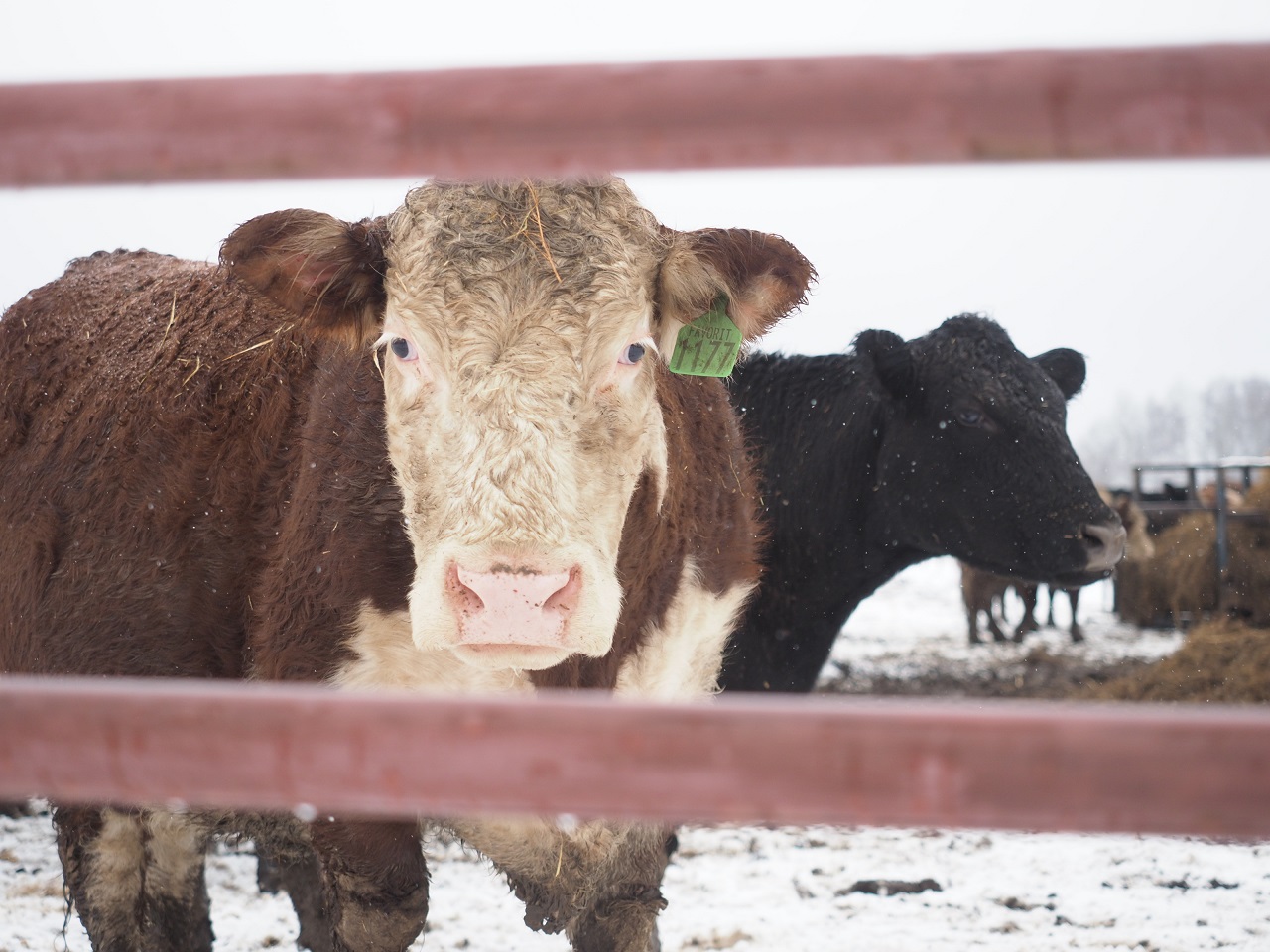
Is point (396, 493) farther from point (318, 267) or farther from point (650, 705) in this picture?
point (650, 705)

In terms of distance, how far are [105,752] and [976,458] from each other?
166 inches

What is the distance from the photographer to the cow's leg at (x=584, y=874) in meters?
2.74

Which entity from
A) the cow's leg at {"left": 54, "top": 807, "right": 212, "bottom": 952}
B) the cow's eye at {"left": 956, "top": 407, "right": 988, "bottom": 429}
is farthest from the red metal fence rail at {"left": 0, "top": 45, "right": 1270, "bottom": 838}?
the cow's eye at {"left": 956, "top": 407, "right": 988, "bottom": 429}

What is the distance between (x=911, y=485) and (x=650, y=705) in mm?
4155

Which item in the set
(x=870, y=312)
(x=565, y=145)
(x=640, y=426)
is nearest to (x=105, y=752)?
(x=565, y=145)

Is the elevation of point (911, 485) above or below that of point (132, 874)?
above

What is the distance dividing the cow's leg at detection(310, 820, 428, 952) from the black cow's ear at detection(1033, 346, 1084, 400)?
12.5 feet

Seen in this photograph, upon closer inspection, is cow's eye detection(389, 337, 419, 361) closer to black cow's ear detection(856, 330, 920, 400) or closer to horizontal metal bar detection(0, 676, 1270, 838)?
horizontal metal bar detection(0, 676, 1270, 838)

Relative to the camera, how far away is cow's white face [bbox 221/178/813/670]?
Result: 191cm

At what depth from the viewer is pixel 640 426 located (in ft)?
8.18

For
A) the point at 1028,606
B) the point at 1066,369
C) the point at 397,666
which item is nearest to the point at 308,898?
the point at 397,666

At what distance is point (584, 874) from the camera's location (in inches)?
112

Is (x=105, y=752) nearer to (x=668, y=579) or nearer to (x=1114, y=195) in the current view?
(x=668, y=579)

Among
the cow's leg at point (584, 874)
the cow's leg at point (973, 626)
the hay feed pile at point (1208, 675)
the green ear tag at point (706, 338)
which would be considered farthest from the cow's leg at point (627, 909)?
the cow's leg at point (973, 626)
